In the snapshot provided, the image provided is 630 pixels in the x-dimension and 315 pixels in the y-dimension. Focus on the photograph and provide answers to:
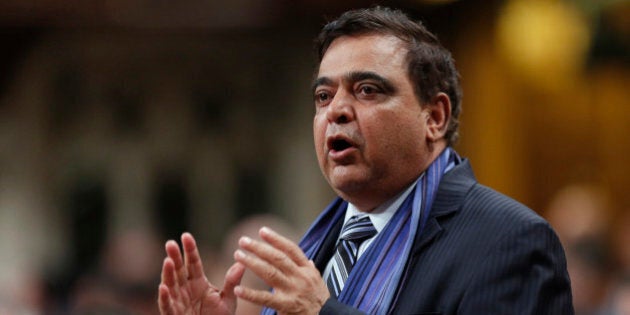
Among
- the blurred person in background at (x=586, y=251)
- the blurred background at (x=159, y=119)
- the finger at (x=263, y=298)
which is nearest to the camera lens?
the finger at (x=263, y=298)

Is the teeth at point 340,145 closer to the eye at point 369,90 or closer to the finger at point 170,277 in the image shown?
the eye at point 369,90

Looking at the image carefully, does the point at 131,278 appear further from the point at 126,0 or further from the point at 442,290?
the point at 442,290

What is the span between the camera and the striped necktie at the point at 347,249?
112 inches

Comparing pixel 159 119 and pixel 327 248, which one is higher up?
pixel 159 119

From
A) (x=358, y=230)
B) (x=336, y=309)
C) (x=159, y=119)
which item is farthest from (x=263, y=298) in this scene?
(x=159, y=119)

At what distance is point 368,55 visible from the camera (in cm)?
286

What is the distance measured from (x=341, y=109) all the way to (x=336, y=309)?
61cm

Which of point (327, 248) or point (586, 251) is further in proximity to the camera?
point (586, 251)

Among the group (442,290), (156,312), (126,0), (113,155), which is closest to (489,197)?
(442,290)

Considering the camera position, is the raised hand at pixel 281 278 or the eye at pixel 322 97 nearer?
the raised hand at pixel 281 278

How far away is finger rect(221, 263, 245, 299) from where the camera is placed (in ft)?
9.43

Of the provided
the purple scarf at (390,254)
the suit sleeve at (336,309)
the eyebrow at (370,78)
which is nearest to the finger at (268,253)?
the suit sleeve at (336,309)

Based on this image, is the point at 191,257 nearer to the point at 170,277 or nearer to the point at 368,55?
the point at 170,277

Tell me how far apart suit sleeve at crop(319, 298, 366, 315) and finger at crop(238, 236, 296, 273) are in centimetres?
12
